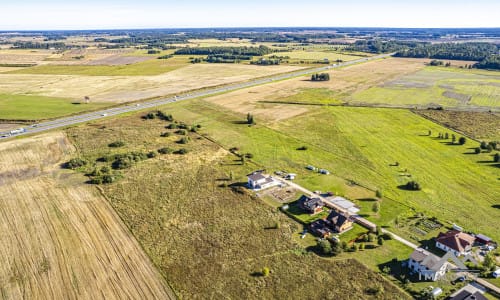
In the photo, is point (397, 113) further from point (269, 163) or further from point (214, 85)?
point (214, 85)

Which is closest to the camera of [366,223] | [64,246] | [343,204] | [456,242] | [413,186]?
[456,242]

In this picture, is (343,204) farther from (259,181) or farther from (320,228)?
(259,181)

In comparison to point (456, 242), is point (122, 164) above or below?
above

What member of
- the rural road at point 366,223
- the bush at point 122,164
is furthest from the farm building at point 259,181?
the bush at point 122,164

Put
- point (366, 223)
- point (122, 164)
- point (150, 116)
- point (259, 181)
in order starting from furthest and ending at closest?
point (150, 116), point (122, 164), point (259, 181), point (366, 223)

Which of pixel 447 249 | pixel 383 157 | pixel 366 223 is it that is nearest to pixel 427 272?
pixel 447 249

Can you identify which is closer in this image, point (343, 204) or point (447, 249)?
point (447, 249)

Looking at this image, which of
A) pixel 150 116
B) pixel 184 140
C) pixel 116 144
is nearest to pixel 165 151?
pixel 184 140

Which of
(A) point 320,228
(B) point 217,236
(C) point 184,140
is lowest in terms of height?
(B) point 217,236
